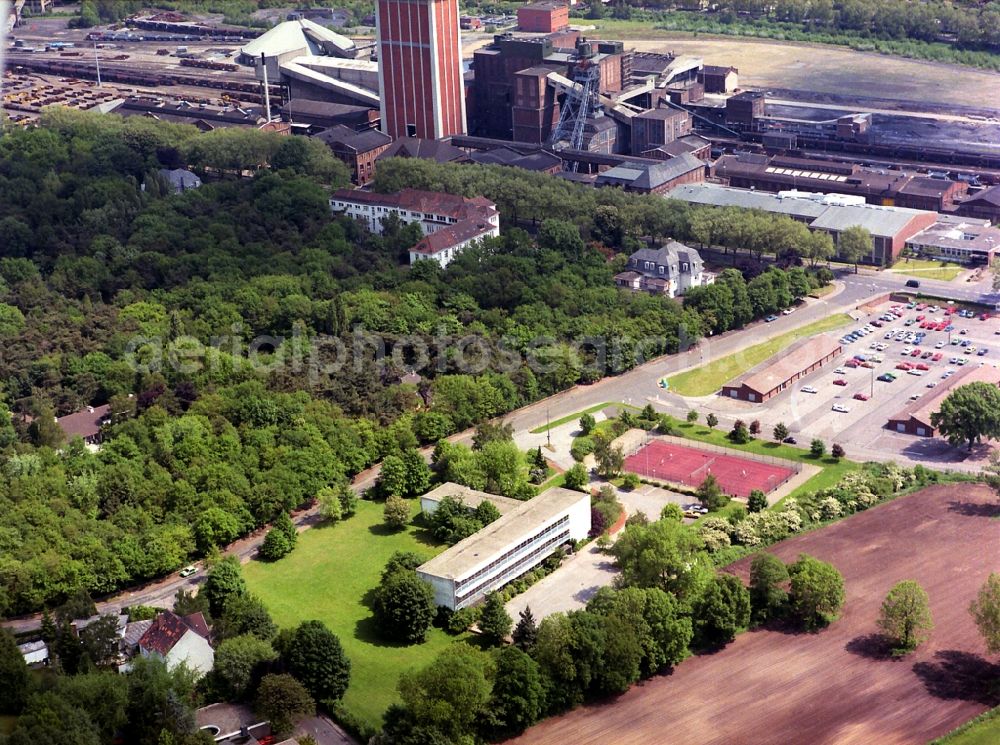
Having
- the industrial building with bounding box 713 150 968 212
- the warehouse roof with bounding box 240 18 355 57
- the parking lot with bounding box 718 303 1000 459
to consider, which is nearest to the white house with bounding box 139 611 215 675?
the parking lot with bounding box 718 303 1000 459

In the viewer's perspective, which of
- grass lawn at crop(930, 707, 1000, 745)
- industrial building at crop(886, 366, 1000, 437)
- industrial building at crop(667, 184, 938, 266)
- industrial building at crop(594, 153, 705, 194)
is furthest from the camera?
industrial building at crop(594, 153, 705, 194)

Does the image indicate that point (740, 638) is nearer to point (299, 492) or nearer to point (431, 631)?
point (431, 631)

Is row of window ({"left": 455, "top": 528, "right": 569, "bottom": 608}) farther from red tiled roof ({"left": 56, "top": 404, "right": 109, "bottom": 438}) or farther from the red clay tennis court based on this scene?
red tiled roof ({"left": 56, "top": 404, "right": 109, "bottom": 438})

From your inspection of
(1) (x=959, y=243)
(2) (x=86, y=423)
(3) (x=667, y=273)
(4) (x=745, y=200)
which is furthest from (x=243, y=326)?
(1) (x=959, y=243)

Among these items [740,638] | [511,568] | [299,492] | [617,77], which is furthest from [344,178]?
[740,638]

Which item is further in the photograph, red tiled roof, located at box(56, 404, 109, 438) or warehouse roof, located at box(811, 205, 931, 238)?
warehouse roof, located at box(811, 205, 931, 238)

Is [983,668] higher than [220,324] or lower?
lower

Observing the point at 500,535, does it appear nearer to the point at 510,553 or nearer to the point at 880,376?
the point at 510,553
